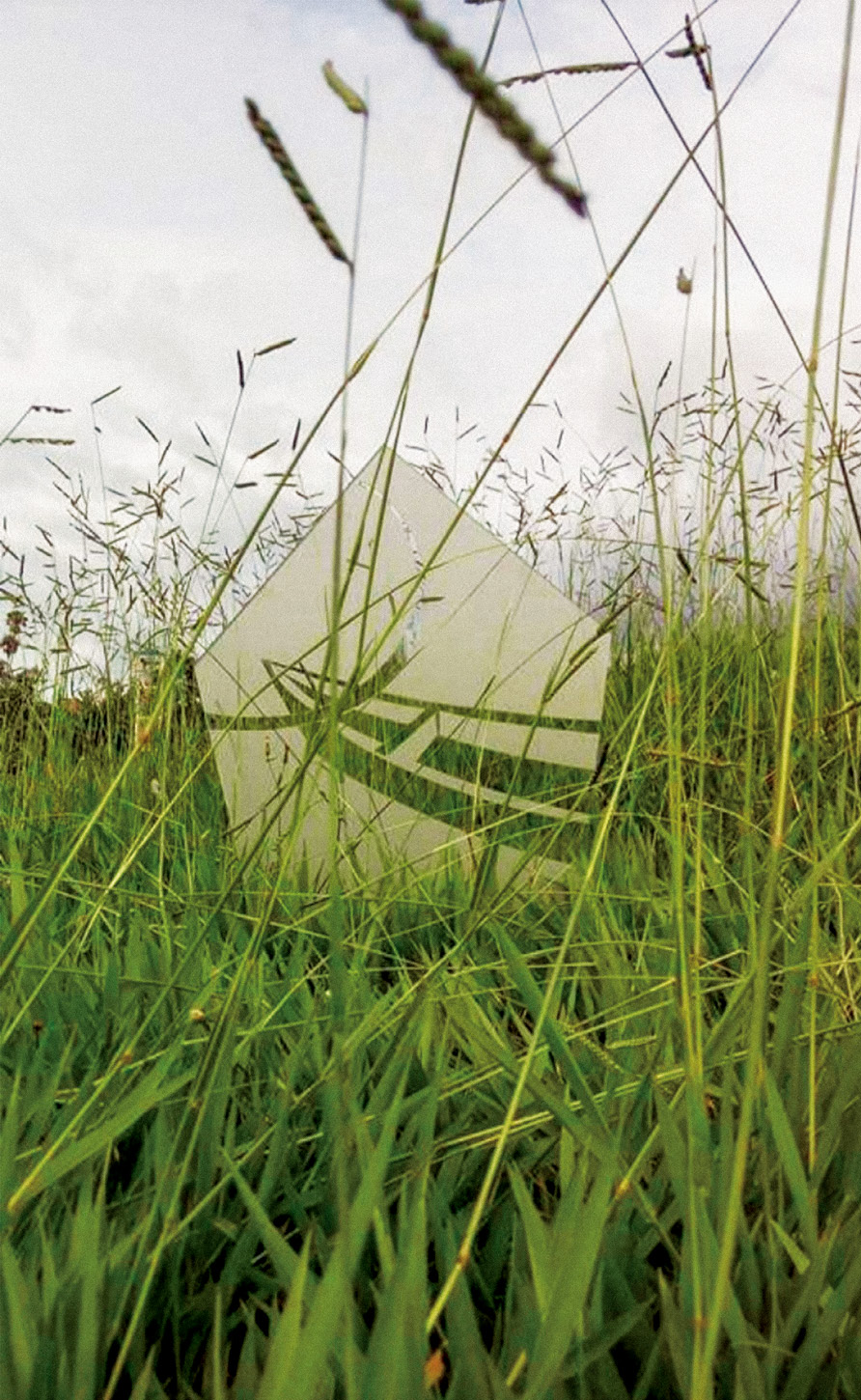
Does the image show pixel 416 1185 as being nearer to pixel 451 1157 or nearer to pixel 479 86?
pixel 451 1157

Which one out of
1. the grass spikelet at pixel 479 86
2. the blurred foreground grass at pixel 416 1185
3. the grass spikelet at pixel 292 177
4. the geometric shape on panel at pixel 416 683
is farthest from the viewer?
the geometric shape on panel at pixel 416 683

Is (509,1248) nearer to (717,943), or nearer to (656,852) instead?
(717,943)

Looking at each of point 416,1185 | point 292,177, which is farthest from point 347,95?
point 416,1185

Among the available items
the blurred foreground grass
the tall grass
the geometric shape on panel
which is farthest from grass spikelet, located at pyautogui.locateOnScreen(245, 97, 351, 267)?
the geometric shape on panel

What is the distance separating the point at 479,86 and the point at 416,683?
1.74 metres

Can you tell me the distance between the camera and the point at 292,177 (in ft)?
1.78

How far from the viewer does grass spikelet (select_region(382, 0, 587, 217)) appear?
425 millimetres

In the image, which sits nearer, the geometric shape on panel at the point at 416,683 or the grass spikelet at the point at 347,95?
the grass spikelet at the point at 347,95

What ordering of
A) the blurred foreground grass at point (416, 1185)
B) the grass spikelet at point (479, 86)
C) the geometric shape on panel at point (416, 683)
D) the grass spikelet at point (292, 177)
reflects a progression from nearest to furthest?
the grass spikelet at point (479, 86), the grass spikelet at point (292, 177), the blurred foreground grass at point (416, 1185), the geometric shape on panel at point (416, 683)

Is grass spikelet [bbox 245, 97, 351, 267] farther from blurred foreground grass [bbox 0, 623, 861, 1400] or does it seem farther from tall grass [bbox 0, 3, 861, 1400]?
blurred foreground grass [bbox 0, 623, 861, 1400]

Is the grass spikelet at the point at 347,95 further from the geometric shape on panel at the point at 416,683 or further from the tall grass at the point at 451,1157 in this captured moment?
the geometric shape on panel at the point at 416,683

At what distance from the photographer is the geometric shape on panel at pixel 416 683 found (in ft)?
6.96

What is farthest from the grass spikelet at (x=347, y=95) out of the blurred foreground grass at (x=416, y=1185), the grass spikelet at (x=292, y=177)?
the blurred foreground grass at (x=416, y=1185)

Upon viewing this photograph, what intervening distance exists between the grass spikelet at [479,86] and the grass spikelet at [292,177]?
0.34 feet
